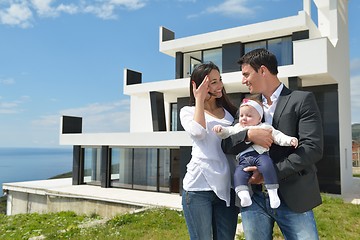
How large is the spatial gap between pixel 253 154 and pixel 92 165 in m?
15.1

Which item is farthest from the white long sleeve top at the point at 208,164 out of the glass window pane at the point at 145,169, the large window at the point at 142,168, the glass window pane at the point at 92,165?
the glass window pane at the point at 92,165

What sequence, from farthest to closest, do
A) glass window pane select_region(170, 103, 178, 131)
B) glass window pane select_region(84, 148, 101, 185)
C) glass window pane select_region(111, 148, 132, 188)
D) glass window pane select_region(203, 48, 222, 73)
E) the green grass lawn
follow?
glass window pane select_region(170, 103, 178, 131) → glass window pane select_region(84, 148, 101, 185) → glass window pane select_region(111, 148, 132, 188) → glass window pane select_region(203, 48, 222, 73) → the green grass lawn

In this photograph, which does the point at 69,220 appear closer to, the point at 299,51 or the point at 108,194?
the point at 108,194

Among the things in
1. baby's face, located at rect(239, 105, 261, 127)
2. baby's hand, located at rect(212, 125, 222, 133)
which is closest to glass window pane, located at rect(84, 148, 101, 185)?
baby's hand, located at rect(212, 125, 222, 133)

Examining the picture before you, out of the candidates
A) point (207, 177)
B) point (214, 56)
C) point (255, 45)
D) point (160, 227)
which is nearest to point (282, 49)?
point (255, 45)

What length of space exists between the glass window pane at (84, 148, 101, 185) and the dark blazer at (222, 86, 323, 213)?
48.2 ft

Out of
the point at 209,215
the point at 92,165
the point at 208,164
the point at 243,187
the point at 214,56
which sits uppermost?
the point at 214,56

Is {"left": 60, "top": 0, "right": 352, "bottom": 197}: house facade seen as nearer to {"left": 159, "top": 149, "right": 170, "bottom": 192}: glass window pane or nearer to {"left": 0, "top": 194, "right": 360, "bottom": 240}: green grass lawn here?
{"left": 159, "top": 149, "right": 170, "bottom": 192}: glass window pane

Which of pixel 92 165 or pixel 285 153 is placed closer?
pixel 285 153

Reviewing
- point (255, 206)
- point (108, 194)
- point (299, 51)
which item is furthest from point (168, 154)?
point (255, 206)

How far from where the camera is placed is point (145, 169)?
1418cm

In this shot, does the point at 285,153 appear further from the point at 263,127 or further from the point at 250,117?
the point at 250,117

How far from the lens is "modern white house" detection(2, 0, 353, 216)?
36.9ft

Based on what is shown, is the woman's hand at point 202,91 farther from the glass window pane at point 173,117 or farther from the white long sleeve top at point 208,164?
the glass window pane at point 173,117
